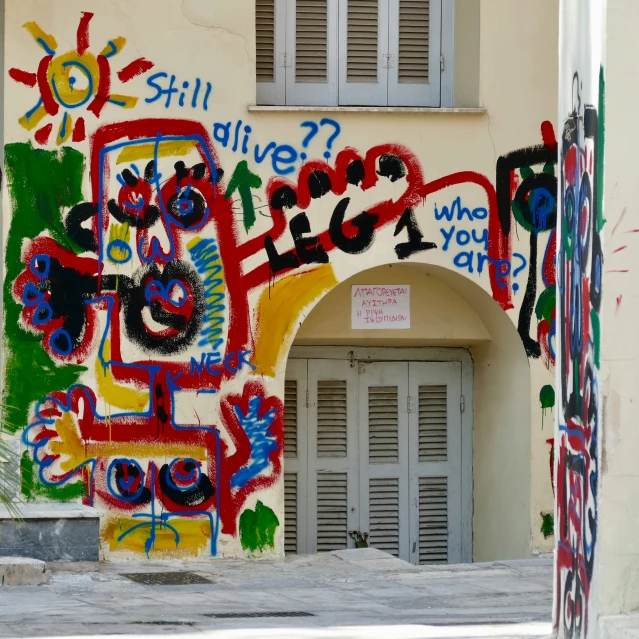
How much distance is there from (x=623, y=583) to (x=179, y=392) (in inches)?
240

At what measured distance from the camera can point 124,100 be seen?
1177 cm

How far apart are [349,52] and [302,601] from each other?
5.22 meters

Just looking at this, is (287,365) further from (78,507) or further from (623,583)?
(623,583)

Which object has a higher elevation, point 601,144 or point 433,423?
point 601,144

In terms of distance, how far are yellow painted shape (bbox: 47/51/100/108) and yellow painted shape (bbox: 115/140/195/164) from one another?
56 cm

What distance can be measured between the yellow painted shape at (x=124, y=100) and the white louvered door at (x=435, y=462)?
3642mm

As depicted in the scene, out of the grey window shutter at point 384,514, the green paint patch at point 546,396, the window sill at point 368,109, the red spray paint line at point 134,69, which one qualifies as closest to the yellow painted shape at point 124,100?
the red spray paint line at point 134,69

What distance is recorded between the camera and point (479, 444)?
1328 centimetres

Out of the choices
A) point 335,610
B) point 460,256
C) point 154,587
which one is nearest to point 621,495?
point 335,610

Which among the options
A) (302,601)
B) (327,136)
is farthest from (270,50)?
(302,601)

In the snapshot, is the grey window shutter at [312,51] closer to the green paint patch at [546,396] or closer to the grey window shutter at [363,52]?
the grey window shutter at [363,52]

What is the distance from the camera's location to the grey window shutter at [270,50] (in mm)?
12422

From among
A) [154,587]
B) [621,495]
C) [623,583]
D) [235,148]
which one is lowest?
[154,587]

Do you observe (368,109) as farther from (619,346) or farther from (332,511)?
(619,346)
